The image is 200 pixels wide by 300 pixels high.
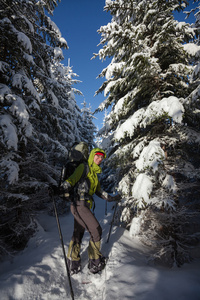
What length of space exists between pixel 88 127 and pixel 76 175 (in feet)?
66.3

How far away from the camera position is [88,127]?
2303 cm

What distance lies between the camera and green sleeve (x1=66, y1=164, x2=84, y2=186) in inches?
125

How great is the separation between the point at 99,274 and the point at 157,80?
5.51 meters

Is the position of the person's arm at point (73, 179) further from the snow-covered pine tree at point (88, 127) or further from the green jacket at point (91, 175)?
the snow-covered pine tree at point (88, 127)

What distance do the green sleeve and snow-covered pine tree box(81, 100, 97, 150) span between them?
17.7m

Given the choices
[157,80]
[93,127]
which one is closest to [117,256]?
[157,80]

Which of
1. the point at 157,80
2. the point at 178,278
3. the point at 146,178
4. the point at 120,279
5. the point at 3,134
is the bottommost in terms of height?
the point at 120,279

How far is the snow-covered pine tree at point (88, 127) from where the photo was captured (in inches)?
853

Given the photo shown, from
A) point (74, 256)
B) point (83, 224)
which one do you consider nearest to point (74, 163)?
point (83, 224)

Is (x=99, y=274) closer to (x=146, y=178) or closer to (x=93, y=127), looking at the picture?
(x=146, y=178)

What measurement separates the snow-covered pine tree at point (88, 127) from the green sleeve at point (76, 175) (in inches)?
697

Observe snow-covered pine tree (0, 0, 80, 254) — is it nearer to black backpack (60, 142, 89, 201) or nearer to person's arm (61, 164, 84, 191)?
black backpack (60, 142, 89, 201)

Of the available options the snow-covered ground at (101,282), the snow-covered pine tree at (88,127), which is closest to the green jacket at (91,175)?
the snow-covered ground at (101,282)

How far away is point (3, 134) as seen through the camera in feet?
13.4
